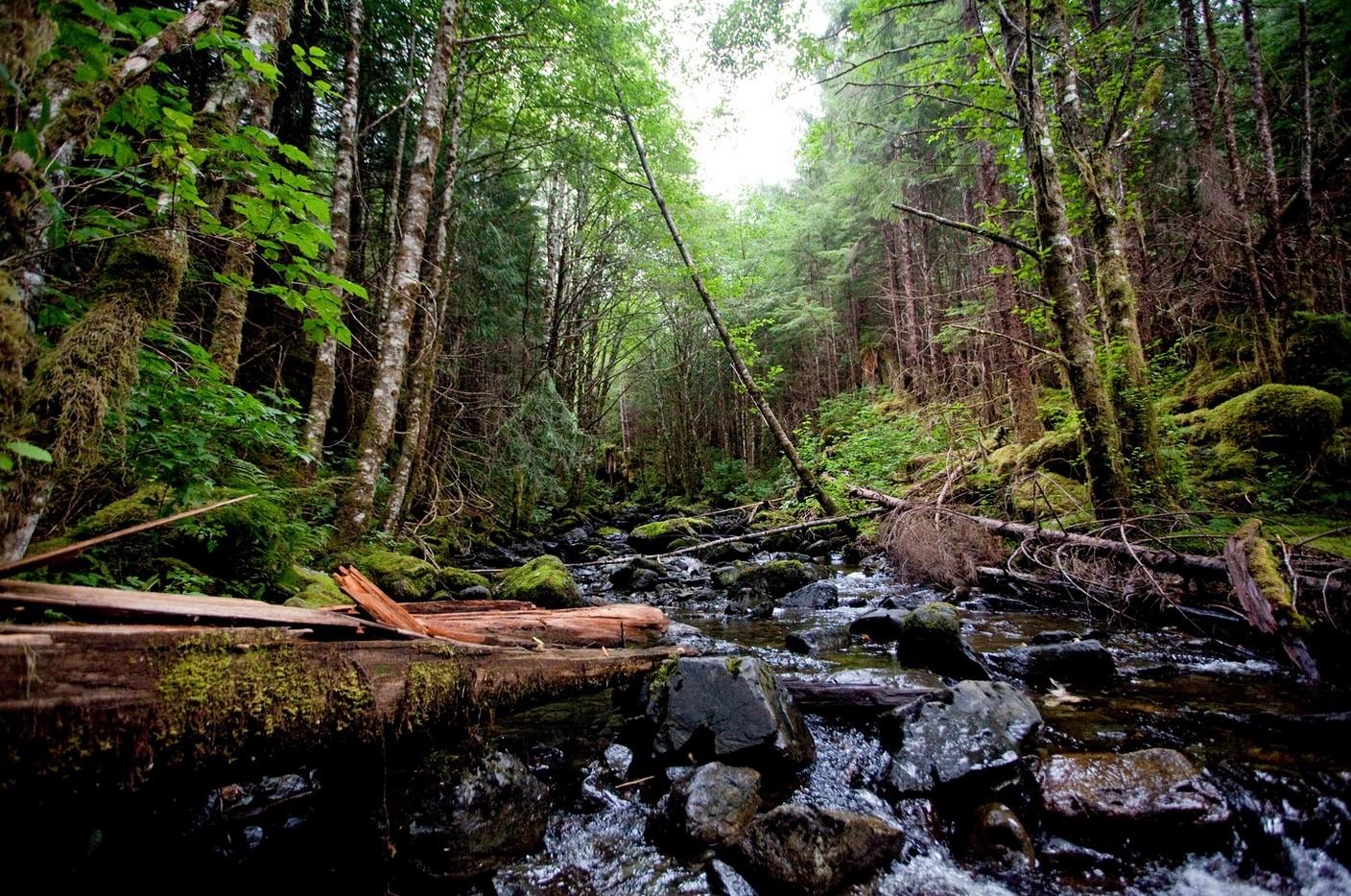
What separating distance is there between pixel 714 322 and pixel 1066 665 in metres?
9.50

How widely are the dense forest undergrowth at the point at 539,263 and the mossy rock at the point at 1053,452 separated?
0.23 feet

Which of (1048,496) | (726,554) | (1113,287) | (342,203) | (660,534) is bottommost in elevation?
(726,554)

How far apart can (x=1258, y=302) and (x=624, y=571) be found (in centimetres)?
1249

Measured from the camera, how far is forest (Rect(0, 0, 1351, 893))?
8.43ft

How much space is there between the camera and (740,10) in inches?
487

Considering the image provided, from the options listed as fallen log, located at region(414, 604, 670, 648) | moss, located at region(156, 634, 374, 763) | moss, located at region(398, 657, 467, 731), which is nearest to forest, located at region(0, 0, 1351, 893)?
fallen log, located at region(414, 604, 670, 648)

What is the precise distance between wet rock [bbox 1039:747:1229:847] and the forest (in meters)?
0.05

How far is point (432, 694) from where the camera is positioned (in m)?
2.50

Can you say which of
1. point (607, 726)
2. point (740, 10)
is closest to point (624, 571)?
point (607, 726)

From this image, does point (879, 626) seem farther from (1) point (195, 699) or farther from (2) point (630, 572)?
(1) point (195, 699)

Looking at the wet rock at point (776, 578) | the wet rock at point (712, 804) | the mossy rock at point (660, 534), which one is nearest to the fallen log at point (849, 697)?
the wet rock at point (712, 804)

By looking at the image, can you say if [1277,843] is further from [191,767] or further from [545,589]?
[545,589]

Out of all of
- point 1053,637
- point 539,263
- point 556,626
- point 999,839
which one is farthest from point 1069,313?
point 539,263

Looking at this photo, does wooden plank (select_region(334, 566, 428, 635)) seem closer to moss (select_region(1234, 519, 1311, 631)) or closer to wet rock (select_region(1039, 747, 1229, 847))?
wet rock (select_region(1039, 747, 1229, 847))
